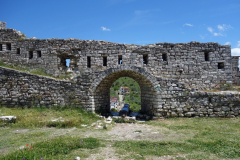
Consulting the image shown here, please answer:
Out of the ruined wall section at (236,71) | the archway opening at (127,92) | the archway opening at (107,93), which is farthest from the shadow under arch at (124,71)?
the archway opening at (127,92)

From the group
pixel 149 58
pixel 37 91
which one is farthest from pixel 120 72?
pixel 37 91

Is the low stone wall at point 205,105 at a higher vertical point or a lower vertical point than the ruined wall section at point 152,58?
lower

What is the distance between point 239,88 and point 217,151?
8.30 metres

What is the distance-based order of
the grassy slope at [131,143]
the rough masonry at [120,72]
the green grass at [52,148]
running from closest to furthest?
the green grass at [52,148] → the grassy slope at [131,143] → the rough masonry at [120,72]

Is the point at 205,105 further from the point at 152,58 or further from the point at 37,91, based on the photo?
the point at 37,91

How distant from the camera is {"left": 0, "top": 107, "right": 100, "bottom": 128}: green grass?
27.3 ft

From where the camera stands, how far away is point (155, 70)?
11961 mm

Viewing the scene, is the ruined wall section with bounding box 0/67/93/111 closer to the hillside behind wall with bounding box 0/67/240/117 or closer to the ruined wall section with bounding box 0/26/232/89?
the hillside behind wall with bounding box 0/67/240/117

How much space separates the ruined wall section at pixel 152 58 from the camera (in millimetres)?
11719

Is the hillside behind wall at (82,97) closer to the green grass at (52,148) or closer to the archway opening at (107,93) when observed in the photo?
the archway opening at (107,93)

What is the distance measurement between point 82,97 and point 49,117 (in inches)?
94.3

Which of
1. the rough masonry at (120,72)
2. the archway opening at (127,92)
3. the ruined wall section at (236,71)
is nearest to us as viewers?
the rough masonry at (120,72)

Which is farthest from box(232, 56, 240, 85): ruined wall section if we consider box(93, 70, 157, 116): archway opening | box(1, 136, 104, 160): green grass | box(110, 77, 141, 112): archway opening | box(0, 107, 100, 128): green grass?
box(110, 77, 141, 112): archway opening

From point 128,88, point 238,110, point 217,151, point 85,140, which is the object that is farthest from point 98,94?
point 128,88
